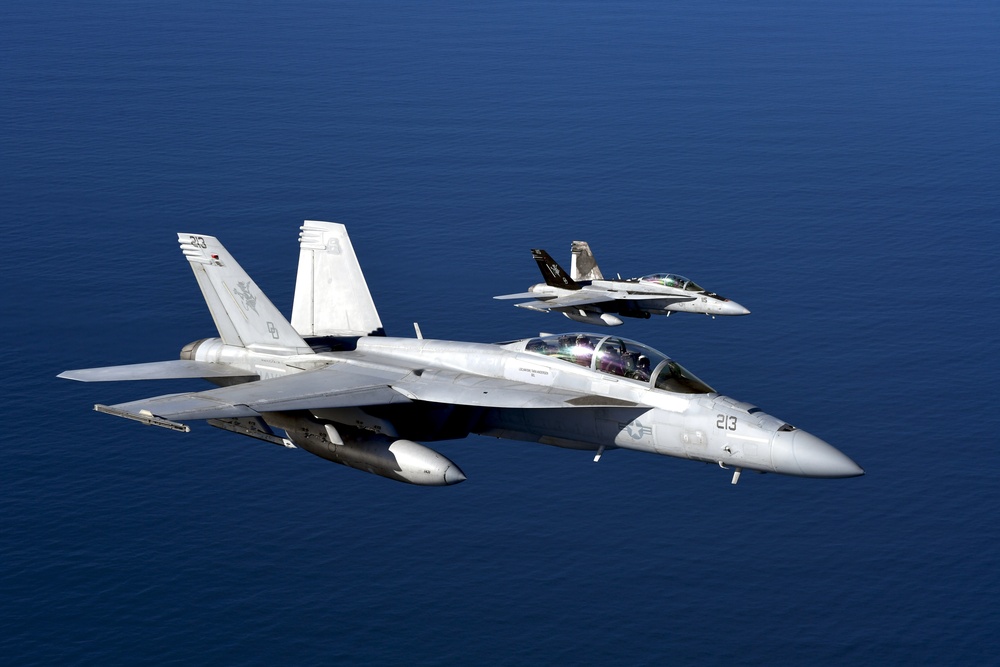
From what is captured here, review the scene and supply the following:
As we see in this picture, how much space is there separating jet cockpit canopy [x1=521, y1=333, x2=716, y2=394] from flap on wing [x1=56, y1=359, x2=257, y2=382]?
13.4m

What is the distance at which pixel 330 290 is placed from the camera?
178ft

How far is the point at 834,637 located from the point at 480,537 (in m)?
29.9

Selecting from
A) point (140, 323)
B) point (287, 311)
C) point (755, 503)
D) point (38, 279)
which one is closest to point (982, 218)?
point (755, 503)

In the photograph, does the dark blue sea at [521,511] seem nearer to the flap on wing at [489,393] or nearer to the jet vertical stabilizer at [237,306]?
the jet vertical stabilizer at [237,306]

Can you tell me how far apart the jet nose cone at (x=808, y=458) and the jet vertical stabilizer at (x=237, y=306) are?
1931 cm

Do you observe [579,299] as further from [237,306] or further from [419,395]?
[419,395]

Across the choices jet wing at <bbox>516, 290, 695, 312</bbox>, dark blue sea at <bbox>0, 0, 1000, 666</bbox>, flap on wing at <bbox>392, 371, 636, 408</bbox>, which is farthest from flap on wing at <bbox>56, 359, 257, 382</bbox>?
dark blue sea at <bbox>0, 0, 1000, 666</bbox>

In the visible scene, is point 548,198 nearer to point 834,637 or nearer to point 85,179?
point 85,179

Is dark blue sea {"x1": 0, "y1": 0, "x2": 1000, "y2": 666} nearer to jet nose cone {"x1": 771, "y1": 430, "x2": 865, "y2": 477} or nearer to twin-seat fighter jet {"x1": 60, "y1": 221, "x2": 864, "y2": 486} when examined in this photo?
twin-seat fighter jet {"x1": 60, "y1": 221, "x2": 864, "y2": 486}

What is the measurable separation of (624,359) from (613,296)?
177 feet

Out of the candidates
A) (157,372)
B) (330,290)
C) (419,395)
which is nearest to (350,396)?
(419,395)

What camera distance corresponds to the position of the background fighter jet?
315 feet

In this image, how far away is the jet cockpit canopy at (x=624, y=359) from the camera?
4338 cm

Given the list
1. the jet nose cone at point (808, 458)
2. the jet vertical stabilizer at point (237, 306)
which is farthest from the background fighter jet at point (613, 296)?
the jet nose cone at point (808, 458)
